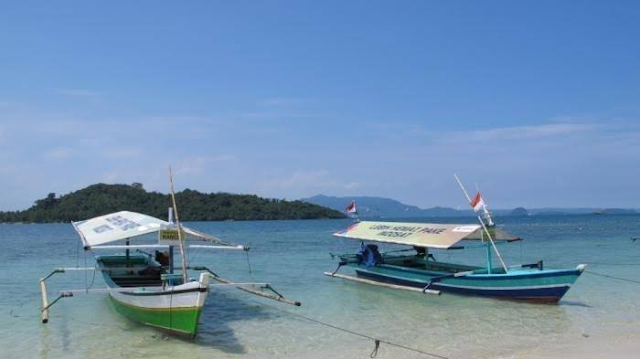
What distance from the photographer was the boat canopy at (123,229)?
14031mm

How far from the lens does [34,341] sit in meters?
13.0

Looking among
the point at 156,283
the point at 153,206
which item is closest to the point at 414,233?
the point at 156,283

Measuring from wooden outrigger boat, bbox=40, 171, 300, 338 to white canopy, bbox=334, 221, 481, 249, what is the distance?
563 centimetres

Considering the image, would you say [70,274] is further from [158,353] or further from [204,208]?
[204,208]

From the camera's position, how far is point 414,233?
1978cm

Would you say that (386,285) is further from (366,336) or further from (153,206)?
(153,206)

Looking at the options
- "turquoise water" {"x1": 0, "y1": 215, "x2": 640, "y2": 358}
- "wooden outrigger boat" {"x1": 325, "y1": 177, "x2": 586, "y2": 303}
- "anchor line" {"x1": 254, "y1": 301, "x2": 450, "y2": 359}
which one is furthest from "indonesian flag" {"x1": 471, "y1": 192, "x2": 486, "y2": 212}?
"anchor line" {"x1": 254, "y1": 301, "x2": 450, "y2": 359}

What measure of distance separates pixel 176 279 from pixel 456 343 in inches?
260

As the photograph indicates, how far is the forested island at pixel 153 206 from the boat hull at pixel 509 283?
97670 millimetres

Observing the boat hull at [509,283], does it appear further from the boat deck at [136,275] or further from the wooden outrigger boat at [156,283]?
the boat deck at [136,275]

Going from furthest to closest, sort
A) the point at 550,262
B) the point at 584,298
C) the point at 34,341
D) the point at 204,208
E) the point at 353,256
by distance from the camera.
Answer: the point at 204,208 < the point at 550,262 < the point at 353,256 < the point at 584,298 < the point at 34,341

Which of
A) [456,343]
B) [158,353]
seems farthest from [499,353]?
[158,353]

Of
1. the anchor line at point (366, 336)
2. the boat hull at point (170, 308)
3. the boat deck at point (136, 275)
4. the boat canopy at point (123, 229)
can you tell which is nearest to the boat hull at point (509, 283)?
the anchor line at point (366, 336)

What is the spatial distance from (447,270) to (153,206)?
10404cm
